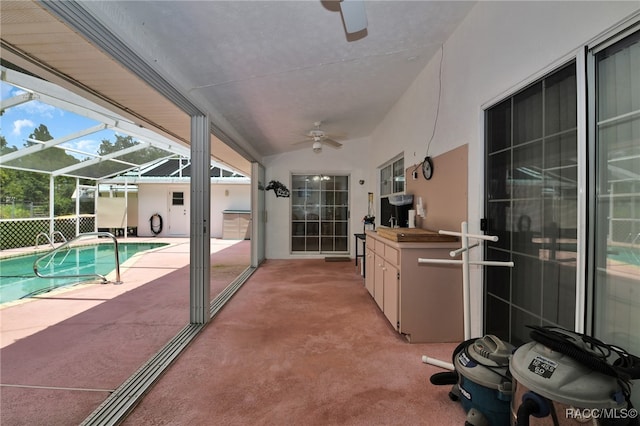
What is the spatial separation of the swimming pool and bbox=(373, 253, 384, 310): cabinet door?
4622 mm

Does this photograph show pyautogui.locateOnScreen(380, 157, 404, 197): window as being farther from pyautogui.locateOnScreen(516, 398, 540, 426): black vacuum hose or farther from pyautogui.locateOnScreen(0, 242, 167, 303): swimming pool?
pyautogui.locateOnScreen(0, 242, 167, 303): swimming pool

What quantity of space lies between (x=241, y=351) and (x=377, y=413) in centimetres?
124

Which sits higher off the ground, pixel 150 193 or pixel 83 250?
pixel 150 193

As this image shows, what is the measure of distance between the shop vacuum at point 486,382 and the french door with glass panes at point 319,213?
5322 mm

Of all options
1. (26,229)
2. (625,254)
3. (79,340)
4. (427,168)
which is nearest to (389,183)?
(427,168)

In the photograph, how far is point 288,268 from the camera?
5723 mm

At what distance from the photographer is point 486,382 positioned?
147 centimetres

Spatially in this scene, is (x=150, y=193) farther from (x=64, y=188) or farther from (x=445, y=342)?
(x=445, y=342)

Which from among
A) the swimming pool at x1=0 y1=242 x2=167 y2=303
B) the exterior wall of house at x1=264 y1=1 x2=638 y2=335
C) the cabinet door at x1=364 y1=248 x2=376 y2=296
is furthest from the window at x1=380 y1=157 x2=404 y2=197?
the swimming pool at x1=0 y1=242 x2=167 y2=303

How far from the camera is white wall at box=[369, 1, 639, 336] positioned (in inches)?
58.6

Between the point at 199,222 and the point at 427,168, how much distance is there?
2.52m

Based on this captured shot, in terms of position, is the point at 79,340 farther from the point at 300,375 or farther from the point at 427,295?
the point at 427,295

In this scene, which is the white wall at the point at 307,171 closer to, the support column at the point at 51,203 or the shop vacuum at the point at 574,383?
the shop vacuum at the point at 574,383

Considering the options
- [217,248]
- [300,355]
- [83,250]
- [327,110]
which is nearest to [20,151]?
[83,250]
